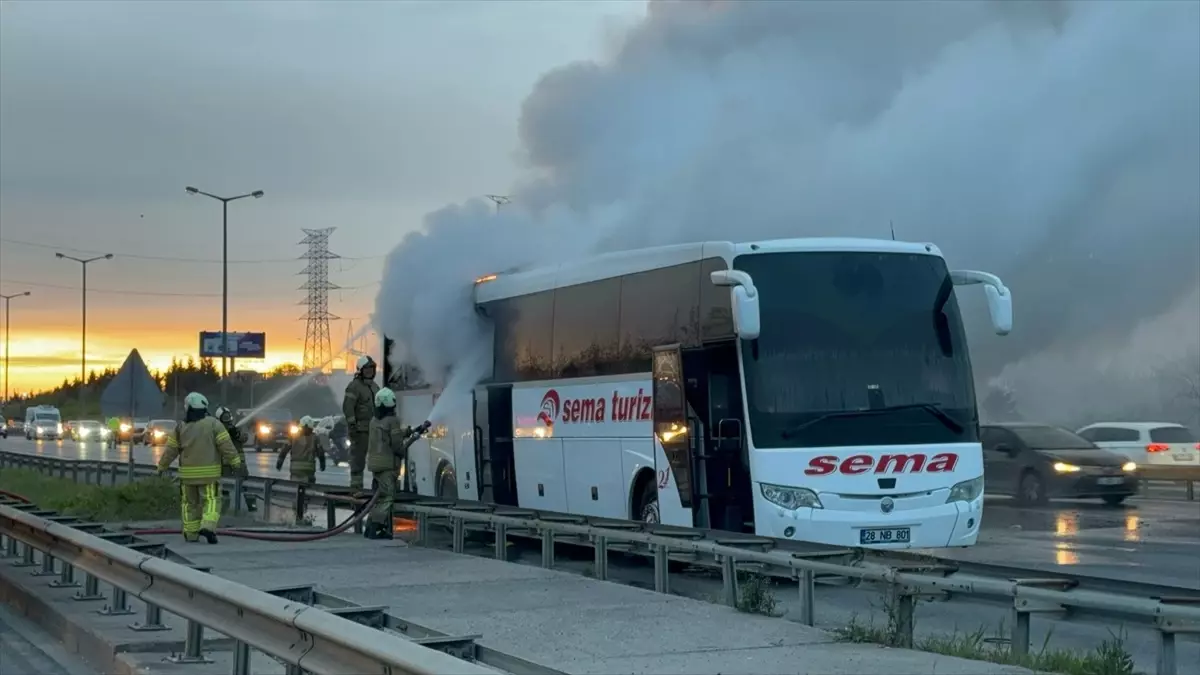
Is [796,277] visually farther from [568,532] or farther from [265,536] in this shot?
[265,536]

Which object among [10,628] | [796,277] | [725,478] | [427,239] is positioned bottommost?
[10,628]

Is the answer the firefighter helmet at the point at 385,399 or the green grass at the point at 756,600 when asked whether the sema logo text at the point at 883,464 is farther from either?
the firefighter helmet at the point at 385,399

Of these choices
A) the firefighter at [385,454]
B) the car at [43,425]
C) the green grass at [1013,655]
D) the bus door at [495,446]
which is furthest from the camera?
the car at [43,425]

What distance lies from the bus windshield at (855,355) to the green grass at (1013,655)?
388cm

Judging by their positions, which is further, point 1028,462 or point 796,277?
point 1028,462

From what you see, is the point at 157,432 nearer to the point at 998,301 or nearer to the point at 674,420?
the point at 674,420

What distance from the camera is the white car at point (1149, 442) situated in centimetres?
3192

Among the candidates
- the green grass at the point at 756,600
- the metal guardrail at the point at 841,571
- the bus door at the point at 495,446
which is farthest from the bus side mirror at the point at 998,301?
the bus door at the point at 495,446

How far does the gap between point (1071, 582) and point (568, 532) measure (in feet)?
17.9

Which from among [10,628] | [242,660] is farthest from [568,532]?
[242,660]

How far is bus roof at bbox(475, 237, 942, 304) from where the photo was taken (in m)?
13.9

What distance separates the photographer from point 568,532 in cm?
1315

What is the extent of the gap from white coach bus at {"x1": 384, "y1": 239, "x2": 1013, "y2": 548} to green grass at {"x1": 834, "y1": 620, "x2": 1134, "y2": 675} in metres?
3.56

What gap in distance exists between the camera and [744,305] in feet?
42.7
